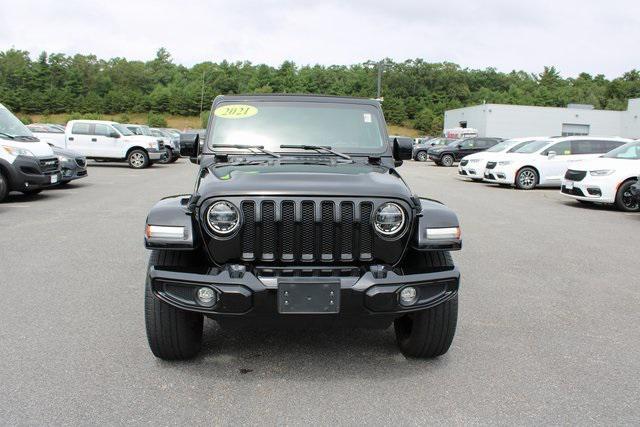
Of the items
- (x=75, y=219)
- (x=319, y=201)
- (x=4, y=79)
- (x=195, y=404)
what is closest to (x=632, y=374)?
(x=319, y=201)

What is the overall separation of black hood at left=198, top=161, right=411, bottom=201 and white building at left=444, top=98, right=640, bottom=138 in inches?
2256

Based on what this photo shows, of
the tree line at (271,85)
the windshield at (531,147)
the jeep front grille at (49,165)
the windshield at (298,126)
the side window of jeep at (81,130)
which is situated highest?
the tree line at (271,85)

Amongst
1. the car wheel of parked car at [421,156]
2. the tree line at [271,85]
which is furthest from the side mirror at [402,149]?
the tree line at [271,85]

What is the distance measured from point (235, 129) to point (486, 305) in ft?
8.76

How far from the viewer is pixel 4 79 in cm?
11588

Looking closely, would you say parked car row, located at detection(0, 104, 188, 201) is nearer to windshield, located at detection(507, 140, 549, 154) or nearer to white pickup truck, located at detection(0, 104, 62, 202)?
white pickup truck, located at detection(0, 104, 62, 202)

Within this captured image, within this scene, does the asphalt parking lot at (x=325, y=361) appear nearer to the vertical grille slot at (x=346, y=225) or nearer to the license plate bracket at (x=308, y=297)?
the license plate bracket at (x=308, y=297)

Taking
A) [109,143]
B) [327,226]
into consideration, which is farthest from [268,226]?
[109,143]

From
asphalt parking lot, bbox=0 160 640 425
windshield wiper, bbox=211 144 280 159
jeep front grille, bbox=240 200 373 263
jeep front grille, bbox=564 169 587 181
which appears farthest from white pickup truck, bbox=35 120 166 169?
jeep front grille, bbox=240 200 373 263

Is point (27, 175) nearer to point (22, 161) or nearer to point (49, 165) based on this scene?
point (22, 161)

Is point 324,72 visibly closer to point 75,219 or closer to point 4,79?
point 4,79

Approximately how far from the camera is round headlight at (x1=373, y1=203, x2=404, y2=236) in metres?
3.46

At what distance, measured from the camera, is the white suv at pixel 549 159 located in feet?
59.5

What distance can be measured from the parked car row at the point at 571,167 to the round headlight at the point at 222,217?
394 inches
